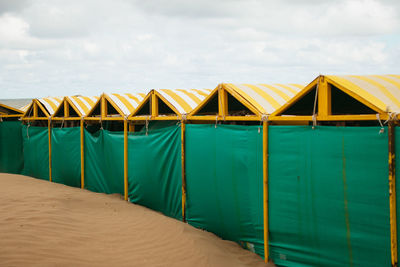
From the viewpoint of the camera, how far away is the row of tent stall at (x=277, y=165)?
499 cm

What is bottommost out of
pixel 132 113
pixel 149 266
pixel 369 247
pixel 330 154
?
pixel 149 266

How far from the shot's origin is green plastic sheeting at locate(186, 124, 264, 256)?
654 centimetres

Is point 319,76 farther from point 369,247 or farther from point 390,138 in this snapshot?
point 369,247

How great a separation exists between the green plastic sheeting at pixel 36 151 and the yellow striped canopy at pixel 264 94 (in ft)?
26.3

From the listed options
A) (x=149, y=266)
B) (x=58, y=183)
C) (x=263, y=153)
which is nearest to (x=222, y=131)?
(x=263, y=153)

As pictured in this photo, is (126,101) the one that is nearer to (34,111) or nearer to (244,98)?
(244,98)

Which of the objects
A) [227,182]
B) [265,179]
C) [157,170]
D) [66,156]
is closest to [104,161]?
[66,156]

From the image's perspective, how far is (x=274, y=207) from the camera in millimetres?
6203

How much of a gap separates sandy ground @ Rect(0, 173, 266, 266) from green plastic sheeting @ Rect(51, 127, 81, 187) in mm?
2934

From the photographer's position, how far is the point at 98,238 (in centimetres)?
670

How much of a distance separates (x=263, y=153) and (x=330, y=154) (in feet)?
3.83

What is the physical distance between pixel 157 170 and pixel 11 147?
340 inches

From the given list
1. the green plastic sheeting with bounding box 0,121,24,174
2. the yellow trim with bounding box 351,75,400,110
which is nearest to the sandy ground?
the yellow trim with bounding box 351,75,400,110

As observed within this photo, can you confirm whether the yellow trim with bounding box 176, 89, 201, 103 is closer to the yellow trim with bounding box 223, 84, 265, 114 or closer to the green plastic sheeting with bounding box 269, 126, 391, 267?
the yellow trim with bounding box 223, 84, 265, 114
